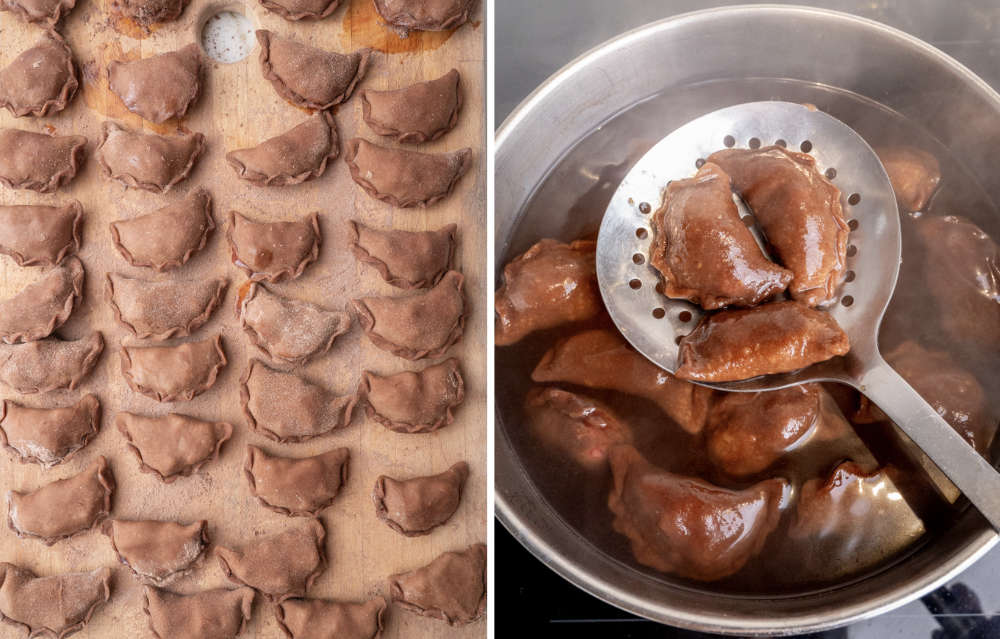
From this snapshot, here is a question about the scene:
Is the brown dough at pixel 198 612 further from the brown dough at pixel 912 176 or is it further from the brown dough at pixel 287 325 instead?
the brown dough at pixel 912 176

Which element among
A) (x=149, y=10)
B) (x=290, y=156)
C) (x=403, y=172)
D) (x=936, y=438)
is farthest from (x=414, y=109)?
(x=936, y=438)

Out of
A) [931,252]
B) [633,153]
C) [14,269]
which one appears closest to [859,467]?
[931,252]

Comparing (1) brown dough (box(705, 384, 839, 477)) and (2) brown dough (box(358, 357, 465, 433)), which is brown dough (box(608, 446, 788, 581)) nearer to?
(1) brown dough (box(705, 384, 839, 477))

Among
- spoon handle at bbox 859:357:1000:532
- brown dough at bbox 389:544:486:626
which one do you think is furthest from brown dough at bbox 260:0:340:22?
spoon handle at bbox 859:357:1000:532

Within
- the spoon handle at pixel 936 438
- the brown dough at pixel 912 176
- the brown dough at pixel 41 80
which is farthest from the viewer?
the brown dough at pixel 912 176

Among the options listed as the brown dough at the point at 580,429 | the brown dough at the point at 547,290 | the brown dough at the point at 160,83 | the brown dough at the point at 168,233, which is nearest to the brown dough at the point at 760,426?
the brown dough at the point at 580,429

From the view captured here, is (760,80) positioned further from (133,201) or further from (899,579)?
(133,201)
